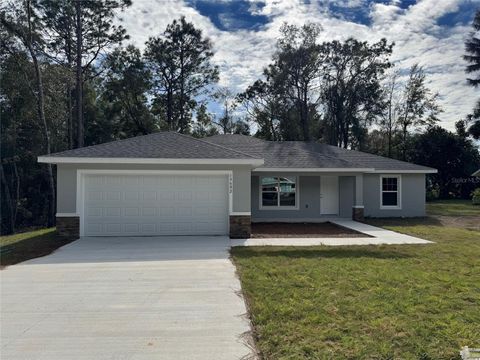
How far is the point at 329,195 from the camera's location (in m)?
17.6

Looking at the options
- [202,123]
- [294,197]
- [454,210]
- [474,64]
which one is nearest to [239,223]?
[294,197]

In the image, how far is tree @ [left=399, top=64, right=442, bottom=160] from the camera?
36.7m

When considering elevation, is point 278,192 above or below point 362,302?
above

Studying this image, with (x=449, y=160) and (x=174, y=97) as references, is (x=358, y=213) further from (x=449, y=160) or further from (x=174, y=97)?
(x=449, y=160)

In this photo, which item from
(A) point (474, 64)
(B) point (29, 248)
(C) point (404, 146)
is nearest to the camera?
(B) point (29, 248)

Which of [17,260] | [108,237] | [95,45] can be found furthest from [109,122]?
[17,260]

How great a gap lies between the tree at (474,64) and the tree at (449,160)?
223cm

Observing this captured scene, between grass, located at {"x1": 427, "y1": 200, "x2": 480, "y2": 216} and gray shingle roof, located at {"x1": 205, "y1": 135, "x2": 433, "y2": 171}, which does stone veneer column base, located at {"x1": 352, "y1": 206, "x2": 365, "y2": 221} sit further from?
grass, located at {"x1": 427, "y1": 200, "x2": 480, "y2": 216}

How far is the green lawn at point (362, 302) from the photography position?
386 cm

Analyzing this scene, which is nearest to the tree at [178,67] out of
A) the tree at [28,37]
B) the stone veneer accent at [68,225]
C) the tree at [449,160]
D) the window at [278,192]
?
the tree at [28,37]

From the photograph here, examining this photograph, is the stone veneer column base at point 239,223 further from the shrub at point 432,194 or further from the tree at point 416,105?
the tree at point 416,105

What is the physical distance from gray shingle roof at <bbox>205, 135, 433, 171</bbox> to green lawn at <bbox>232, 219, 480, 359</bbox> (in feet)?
25.1

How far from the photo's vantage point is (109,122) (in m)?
28.0

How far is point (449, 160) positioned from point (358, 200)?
2364 centimetres
